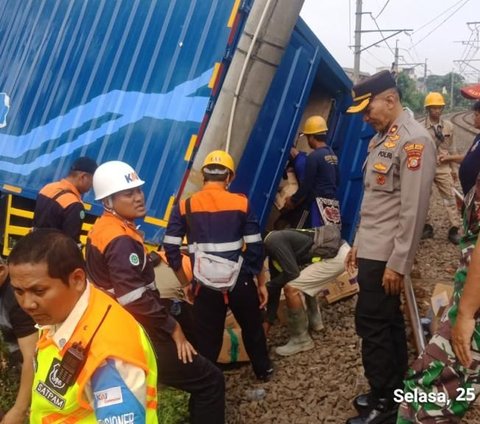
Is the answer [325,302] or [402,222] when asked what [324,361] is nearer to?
[325,302]

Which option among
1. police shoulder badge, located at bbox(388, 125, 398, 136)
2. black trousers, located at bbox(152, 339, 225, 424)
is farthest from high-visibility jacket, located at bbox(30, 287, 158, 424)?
police shoulder badge, located at bbox(388, 125, 398, 136)

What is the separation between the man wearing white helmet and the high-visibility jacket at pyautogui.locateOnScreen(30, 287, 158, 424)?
3.11 feet

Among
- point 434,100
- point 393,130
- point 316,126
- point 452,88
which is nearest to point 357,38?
point 434,100

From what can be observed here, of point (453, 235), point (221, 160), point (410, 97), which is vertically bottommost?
point (221, 160)

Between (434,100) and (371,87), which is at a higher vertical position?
(434,100)

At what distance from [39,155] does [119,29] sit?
1.49 metres

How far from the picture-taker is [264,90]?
3.85 meters

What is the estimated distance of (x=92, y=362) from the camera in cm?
140

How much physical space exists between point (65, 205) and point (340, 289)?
2.67 meters

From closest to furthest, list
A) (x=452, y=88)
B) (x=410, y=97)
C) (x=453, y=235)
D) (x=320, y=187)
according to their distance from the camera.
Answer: (x=320, y=187) → (x=453, y=235) → (x=410, y=97) → (x=452, y=88)

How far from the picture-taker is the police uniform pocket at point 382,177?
2785mm

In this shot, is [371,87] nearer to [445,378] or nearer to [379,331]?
[379,331]

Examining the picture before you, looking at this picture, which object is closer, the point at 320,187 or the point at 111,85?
the point at 320,187

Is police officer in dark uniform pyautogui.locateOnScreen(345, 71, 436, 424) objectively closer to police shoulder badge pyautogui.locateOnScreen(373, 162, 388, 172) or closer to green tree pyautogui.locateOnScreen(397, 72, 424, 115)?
police shoulder badge pyautogui.locateOnScreen(373, 162, 388, 172)
